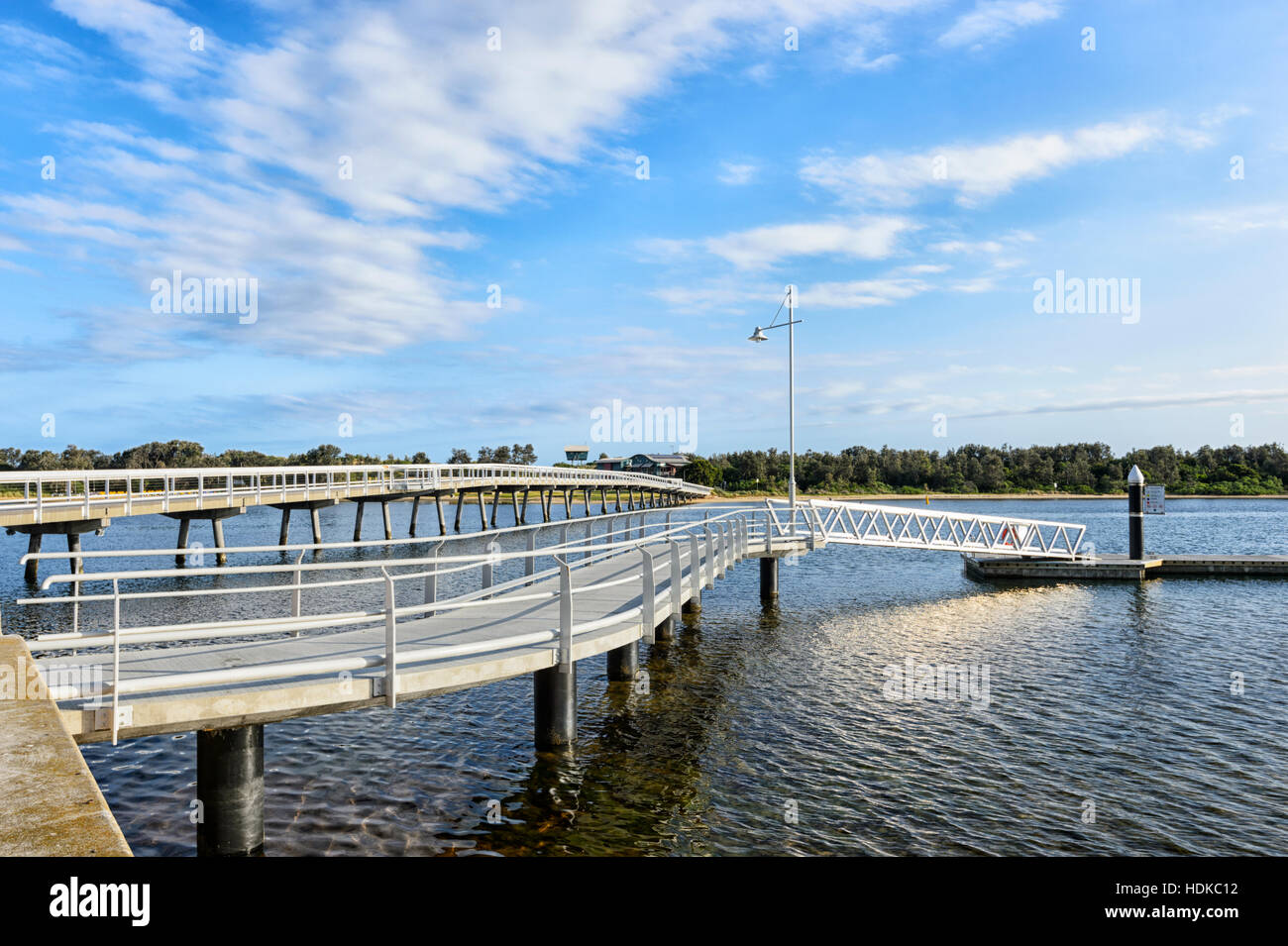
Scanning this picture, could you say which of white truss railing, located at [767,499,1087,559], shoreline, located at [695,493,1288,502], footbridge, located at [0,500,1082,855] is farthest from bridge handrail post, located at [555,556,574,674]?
shoreline, located at [695,493,1288,502]

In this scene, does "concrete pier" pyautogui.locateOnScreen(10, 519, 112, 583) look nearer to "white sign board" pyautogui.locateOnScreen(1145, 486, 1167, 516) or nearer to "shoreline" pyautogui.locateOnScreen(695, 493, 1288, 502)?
"white sign board" pyautogui.locateOnScreen(1145, 486, 1167, 516)

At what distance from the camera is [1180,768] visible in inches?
419

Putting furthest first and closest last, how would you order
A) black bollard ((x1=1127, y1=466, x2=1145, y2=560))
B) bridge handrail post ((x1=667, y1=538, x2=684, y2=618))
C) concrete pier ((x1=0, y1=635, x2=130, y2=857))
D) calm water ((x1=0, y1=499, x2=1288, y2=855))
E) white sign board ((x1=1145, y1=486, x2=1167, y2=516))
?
1. white sign board ((x1=1145, y1=486, x2=1167, y2=516))
2. black bollard ((x1=1127, y1=466, x2=1145, y2=560))
3. bridge handrail post ((x1=667, y1=538, x2=684, y2=618))
4. calm water ((x1=0, y1=499, x2=1288, y2=855))
5. concrete pier ((x1=0, y1=635, x2=130, y2=857))

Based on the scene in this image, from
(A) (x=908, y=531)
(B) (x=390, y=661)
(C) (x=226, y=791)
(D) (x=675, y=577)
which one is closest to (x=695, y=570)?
(D) (x=675, y=577)

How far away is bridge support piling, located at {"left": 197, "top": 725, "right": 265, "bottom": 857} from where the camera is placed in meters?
7.43

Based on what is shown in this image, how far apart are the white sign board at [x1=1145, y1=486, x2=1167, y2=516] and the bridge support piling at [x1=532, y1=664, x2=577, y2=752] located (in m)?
33.3

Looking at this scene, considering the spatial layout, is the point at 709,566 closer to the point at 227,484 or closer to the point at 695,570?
the point at 695,570

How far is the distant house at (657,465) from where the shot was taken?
154 metres

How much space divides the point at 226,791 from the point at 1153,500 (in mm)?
39133

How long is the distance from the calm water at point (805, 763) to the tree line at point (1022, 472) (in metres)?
109

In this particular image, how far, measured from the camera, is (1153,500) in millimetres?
35375
